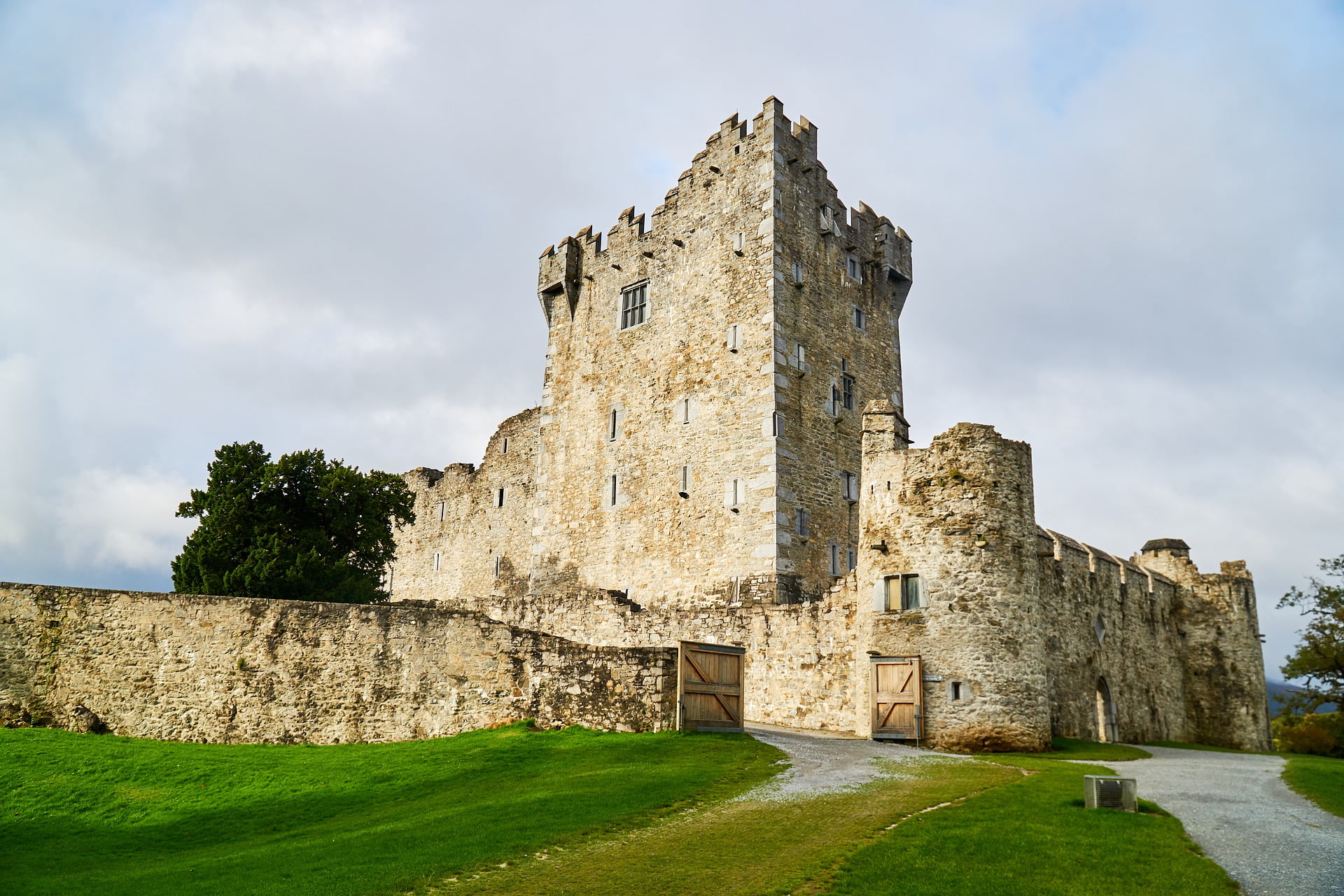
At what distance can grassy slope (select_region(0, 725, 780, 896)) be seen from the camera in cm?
1284

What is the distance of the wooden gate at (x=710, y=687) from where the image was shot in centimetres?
2056

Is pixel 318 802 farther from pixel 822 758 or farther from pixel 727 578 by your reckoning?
pixel 727 578

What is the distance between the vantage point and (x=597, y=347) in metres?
39.0

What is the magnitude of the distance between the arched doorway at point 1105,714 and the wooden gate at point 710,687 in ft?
45.7

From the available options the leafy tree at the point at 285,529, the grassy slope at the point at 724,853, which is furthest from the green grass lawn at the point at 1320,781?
the leafy tree at the point at 285,529

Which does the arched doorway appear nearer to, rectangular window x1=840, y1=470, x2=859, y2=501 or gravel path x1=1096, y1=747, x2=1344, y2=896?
gravel path x1=1096, y1=747, x2=1344, y2=896

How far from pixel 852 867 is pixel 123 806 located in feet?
45.9

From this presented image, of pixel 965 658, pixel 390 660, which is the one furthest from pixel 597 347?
pixel 965 658

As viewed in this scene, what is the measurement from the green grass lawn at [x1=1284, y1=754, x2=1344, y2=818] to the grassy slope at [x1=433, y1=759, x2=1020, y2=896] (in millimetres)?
5996

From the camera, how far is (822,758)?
1912 centimetres

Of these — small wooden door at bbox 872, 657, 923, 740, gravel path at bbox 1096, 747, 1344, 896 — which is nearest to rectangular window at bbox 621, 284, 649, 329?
small wooden door at bbox 872, 657, 923, 740

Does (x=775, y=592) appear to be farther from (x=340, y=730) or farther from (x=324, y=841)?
(x=324, y=841)

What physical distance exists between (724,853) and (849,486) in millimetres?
23563

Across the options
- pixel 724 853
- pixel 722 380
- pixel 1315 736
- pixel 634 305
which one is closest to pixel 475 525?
pixel 634 305
